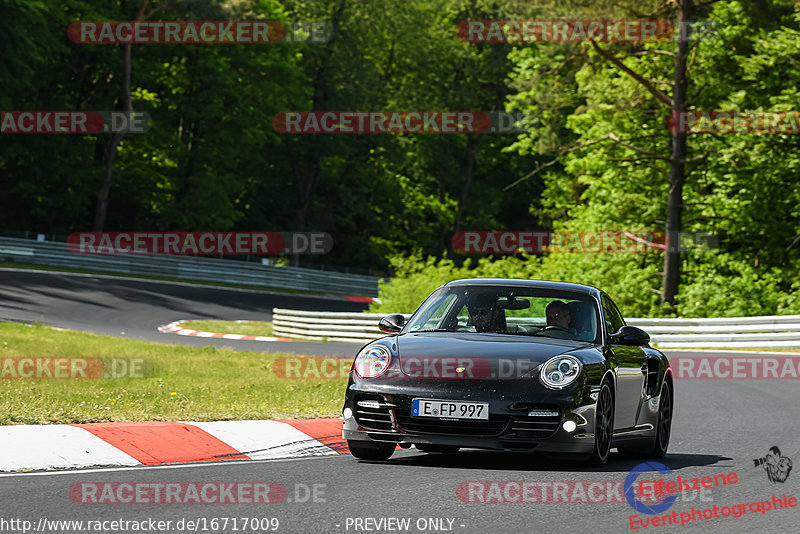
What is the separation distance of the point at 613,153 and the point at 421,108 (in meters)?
29.8

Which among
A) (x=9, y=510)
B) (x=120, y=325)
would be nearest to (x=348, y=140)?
(x=120, y=325)

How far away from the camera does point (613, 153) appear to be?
130 ft

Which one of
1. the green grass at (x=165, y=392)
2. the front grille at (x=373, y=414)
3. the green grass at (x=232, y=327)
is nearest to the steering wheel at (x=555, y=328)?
the front grille at (x=373, y=414)

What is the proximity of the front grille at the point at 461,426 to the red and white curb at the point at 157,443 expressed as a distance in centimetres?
150

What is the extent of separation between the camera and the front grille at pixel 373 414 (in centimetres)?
848

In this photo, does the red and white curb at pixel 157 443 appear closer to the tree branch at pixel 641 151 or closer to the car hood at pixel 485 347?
the car hood at pixel 485 347

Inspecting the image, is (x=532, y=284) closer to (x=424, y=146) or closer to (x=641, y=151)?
(x=641, y=151)

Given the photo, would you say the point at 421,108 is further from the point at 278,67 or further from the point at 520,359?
the point at 520,359

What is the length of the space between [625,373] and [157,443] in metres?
3.68

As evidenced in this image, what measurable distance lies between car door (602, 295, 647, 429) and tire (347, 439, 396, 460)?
177 centimetres

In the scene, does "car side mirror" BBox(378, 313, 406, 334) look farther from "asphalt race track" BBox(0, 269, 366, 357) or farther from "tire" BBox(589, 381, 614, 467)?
"asphalt race track" BBox(0, 269, 366, 357)

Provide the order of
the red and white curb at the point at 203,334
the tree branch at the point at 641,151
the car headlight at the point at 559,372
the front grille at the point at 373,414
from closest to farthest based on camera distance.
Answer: the car headlight at the point at 559,372, the front grille at the point at 373,414, the red and white curb at the point at 203,334, the tree branch at the point at 641,151

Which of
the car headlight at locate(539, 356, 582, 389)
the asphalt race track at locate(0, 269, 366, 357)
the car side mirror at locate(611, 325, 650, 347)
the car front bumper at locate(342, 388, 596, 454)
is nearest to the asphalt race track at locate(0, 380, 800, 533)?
the car front bumper at locate(342, 388, 596, 454)

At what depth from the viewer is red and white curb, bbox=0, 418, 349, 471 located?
8.25 metres
